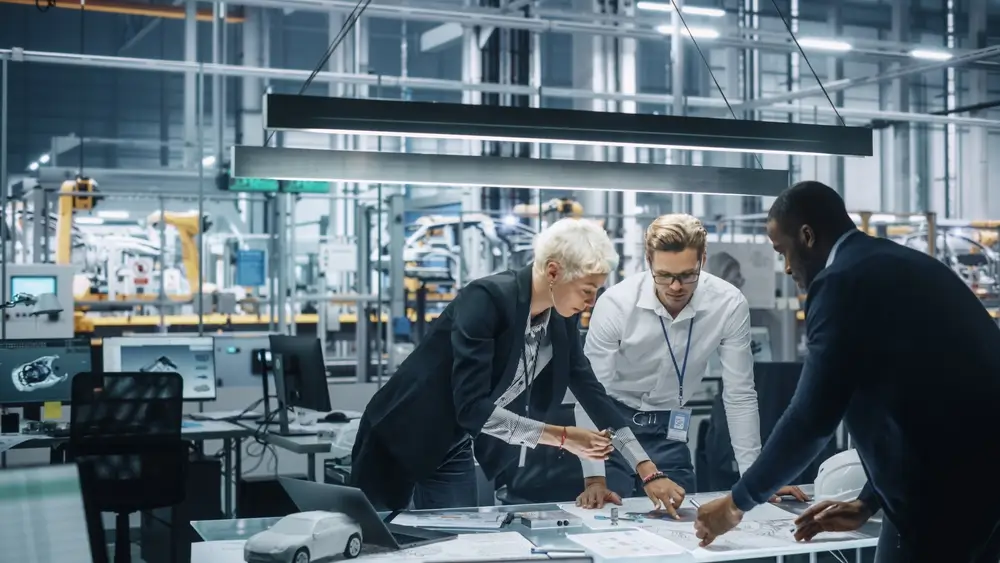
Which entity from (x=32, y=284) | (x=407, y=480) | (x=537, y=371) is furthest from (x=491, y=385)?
(x=32, y=284)

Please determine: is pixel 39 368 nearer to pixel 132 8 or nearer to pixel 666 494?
pixel 666 494

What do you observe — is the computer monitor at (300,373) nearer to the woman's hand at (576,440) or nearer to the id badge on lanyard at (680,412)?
the id badge on lanyard at (680,412)

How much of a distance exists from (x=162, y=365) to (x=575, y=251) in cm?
415

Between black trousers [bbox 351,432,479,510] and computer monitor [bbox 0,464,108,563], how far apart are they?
131 cm

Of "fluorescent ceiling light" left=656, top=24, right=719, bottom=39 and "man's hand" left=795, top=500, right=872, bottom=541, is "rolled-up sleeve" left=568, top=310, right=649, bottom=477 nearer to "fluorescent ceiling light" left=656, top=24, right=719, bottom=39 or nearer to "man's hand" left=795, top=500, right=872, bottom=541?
"man's hand" left=795, top=500, right=872, bottom=541

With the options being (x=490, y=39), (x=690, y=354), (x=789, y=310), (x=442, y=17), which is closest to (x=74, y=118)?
(x=490, y=39)

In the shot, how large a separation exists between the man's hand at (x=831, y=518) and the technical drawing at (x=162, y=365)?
4.67 m

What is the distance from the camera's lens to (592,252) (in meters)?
2.94

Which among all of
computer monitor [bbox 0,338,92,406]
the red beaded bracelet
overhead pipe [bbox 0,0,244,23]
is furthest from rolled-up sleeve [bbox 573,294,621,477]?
overhead pipe [bbox 0,0,244,23]

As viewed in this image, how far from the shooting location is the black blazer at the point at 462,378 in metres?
2.85

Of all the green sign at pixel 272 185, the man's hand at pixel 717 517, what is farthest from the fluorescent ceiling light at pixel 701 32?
the man's hand at pixel 717 517

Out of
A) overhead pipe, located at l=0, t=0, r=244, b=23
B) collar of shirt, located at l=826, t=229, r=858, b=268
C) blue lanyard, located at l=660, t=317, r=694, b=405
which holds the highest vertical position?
overhead pipe, located at l=0, t=0, r=244, b=23

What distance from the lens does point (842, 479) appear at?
9.30 ft

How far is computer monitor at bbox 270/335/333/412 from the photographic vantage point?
5762 mm
